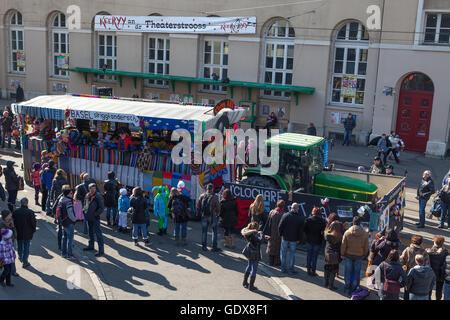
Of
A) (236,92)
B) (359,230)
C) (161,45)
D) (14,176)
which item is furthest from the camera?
(161,45)

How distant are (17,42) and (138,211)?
28894mm

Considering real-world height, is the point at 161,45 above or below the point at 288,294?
above

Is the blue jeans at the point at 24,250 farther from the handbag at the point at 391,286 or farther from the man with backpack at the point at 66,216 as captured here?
the handbag at the point at 391,286

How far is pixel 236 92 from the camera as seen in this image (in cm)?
2914

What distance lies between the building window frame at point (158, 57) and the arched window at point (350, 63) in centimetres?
1032

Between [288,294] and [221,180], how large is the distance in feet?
19.0

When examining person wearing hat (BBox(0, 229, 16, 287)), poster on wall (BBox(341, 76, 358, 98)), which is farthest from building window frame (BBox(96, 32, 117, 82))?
person wearing hat (BBox(0, 229, 16, 287))

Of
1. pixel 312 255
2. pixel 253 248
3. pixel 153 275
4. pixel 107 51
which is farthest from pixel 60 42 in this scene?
pixel 253 248

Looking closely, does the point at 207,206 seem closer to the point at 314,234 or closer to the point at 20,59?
the point at 314,234

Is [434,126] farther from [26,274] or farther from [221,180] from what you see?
[26,274]

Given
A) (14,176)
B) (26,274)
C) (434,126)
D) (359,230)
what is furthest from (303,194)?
(434,126)

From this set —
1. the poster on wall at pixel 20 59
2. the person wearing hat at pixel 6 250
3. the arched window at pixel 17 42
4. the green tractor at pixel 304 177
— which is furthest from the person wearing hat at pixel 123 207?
the poster on wall at pixel 20 59

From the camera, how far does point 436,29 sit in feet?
78.5

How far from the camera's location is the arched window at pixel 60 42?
3441 cm
